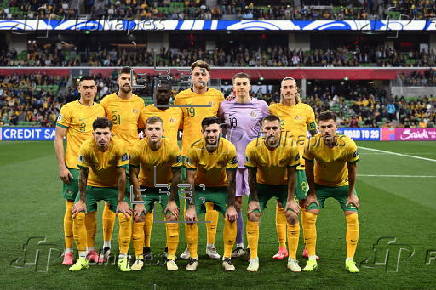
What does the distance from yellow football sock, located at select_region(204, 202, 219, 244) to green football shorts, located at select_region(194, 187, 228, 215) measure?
0.38 m

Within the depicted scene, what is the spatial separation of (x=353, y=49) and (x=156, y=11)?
53.1 ft

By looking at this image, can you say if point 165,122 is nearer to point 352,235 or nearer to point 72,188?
point 72,188

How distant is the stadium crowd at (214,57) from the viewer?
4406 cm

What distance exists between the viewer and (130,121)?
745cm

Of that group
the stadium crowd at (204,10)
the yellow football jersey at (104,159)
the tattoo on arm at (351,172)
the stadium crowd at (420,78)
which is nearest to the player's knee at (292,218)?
the tattoo on arm at (351,172)

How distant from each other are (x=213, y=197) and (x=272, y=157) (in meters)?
0.87

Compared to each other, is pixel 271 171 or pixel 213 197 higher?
pixel 271 171

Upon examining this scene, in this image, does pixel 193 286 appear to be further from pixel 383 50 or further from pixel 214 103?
pixel 383 50

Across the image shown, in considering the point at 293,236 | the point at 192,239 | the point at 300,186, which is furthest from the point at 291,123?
the point at 192,239

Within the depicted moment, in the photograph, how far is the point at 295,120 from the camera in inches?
304

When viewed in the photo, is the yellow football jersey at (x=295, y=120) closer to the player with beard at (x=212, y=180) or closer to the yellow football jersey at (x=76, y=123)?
the player with beard at (x=212, y=180)

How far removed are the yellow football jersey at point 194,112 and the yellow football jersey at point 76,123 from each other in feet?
3.49

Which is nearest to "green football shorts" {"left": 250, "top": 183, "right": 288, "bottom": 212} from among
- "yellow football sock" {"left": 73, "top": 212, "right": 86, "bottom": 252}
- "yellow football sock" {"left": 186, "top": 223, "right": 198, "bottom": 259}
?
"yellow football sock" {"left": 186, "top": 223, "right": 198, "bottom": 259}

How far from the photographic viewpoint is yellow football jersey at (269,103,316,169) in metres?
7.68
